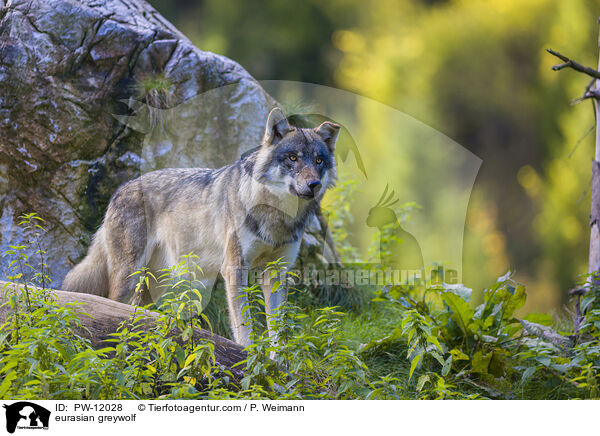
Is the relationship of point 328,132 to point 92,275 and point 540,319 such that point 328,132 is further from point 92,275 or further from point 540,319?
point 92,275

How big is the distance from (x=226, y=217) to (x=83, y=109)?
4.45 ft

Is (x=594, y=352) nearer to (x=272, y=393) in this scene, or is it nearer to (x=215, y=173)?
(x=272, y=393)

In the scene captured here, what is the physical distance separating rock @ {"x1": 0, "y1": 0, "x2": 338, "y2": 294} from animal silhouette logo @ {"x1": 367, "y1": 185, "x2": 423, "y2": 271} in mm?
1626

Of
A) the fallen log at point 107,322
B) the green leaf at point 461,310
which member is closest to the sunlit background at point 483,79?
the green leaf at point 461,310

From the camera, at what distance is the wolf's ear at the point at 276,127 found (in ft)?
10.6

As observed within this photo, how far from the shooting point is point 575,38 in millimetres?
6121

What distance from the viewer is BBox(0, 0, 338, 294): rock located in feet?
12.5

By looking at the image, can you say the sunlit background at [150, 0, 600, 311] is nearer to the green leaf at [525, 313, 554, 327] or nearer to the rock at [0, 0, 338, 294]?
the rock at [0, 0, 338, 294]

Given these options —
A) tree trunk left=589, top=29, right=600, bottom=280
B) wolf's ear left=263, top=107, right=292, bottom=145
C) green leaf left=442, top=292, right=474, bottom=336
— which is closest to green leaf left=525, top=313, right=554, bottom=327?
tree trunk left=589, top=29, right=600, bottom=280

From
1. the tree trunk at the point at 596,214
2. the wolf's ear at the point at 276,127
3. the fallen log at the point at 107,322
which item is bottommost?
the fallen log at the point at 107,322

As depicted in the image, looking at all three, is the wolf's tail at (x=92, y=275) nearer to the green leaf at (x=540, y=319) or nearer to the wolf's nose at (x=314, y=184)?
the wolf's nose at (x=314, y=184)

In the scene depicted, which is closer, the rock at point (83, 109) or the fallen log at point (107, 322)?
the fallen log at point (107, 322)

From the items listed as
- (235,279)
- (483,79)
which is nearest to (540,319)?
(235,279)
